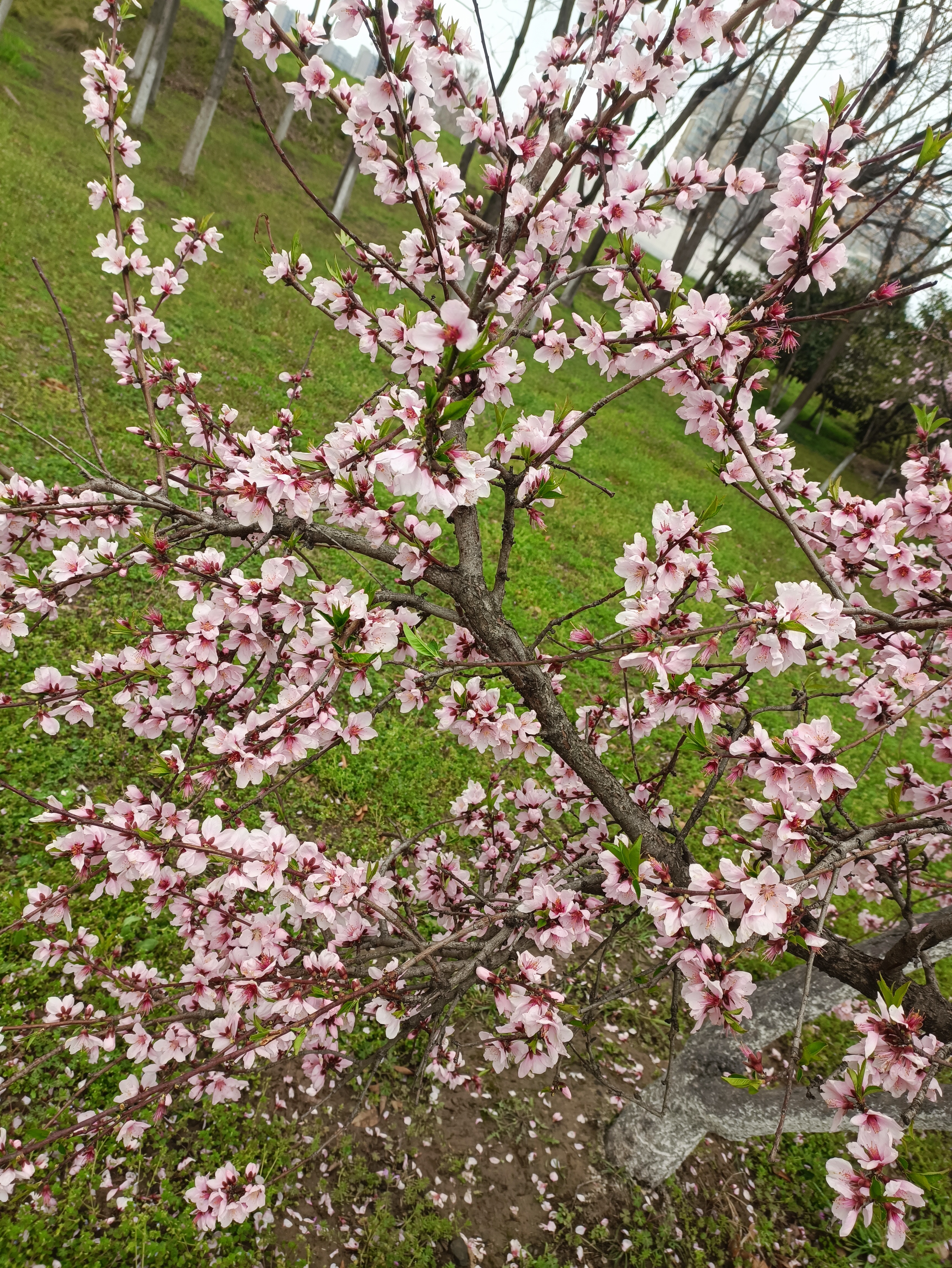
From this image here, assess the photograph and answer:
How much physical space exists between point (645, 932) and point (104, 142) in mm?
3853

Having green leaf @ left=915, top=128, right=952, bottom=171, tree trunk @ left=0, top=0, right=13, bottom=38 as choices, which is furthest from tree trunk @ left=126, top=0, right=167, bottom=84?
green leaf @ left=915, top=128, right=952, bottom=171

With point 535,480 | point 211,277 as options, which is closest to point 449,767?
point 535,480

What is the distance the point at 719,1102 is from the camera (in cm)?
318

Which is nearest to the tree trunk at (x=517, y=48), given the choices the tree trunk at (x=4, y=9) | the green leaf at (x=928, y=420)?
the tree trunk at (x=4, y=9)

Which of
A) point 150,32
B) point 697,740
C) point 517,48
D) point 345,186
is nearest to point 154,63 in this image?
point 150,32

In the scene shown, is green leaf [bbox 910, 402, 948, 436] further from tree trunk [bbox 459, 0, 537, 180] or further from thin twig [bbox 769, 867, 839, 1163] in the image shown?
tree trunk [bbox 459, 0, 537, 180]

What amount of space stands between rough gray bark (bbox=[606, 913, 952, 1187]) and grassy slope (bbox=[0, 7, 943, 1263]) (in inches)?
11.6

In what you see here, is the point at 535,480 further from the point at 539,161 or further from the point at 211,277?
the point at 211,277

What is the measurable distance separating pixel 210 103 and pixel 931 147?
1547 centimetres

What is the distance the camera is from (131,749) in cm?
457

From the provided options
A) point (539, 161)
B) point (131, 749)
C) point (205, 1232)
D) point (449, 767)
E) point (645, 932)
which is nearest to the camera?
point (539, 161)

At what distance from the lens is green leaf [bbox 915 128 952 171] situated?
1606 mm

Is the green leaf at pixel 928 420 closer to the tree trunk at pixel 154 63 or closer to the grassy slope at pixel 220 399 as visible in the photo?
the grassy slope at pixel 220 399

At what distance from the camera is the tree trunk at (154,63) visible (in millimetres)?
13125
